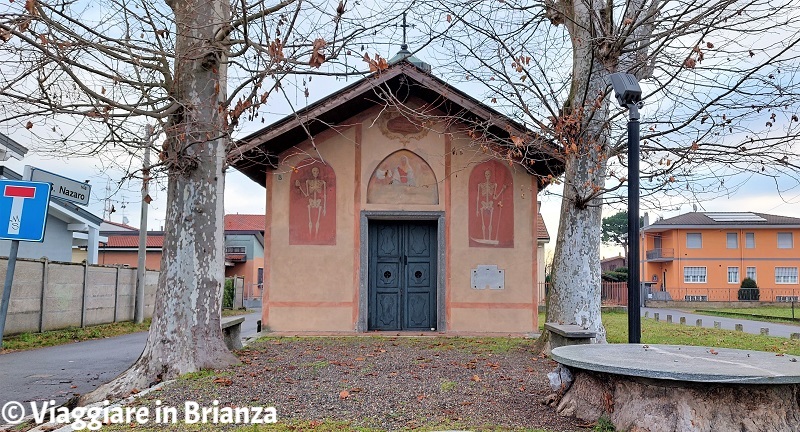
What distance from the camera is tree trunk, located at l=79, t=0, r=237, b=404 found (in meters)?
7.89

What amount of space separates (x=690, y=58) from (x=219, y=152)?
22.1 feet

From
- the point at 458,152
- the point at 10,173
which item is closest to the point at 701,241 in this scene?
the point at 458,152

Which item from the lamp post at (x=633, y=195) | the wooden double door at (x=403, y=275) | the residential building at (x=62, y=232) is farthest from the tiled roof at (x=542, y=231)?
the lamp post at (x=633, y=195)

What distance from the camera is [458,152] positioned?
13844 mm

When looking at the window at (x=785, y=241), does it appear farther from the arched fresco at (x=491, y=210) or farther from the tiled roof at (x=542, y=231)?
the arched fresco at (x=491, y=210)

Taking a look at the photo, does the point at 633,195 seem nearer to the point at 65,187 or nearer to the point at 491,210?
the point at 65,187

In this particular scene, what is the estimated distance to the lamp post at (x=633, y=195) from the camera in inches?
254

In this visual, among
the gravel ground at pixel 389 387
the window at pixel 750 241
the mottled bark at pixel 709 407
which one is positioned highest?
the window at pixel 750 241

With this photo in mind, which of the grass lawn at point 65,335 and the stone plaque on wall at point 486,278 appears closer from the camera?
the grass lawn at point 65,335

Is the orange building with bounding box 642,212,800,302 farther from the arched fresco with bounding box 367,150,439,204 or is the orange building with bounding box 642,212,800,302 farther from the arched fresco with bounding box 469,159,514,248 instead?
the arched fresco with bounding box 367,150,439,204

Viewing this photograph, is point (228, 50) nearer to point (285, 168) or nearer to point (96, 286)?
point (285, 168)

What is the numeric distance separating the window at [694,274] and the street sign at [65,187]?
48172 millimetres

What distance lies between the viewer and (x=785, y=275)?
4812cm

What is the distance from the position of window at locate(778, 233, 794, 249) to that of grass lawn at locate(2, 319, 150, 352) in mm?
46023
